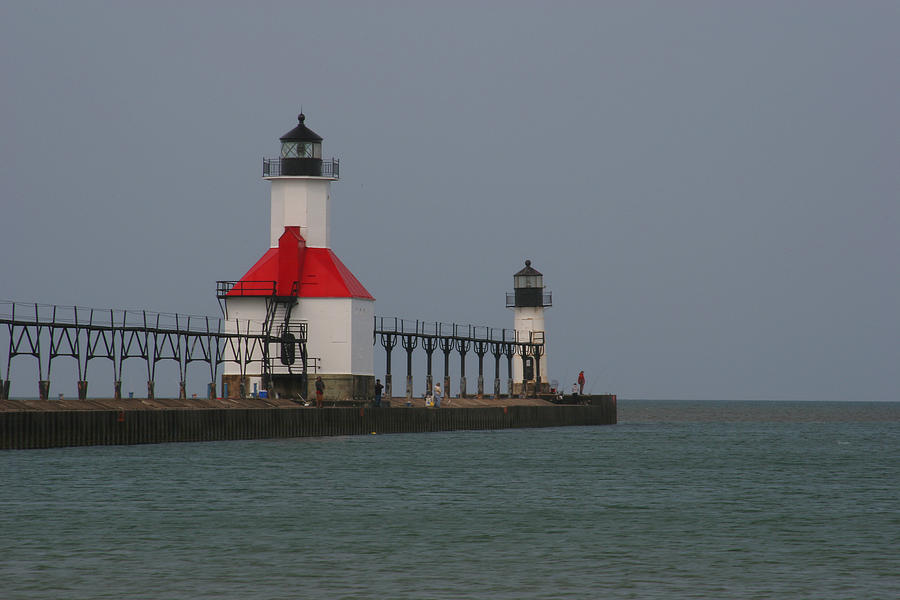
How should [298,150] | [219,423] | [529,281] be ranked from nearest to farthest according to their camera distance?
[219,423] → [298,150] → [529,281]

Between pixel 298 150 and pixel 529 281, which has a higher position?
pixel 298 150

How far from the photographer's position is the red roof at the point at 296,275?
2569 inches

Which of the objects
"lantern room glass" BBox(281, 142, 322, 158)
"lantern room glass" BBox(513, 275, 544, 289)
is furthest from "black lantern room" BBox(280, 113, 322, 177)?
"lantern room glass" BBox(513, 275, 544, 289)

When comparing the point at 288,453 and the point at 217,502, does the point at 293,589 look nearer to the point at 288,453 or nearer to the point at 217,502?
the point at 217,502

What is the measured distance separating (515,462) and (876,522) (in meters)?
19.7

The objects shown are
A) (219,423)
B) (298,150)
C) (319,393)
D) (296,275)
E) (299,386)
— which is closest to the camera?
(219,423)

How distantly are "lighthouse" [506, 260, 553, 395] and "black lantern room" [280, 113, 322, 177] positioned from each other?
26.1 meters

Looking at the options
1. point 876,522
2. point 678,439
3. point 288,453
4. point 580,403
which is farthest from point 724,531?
point 580,403

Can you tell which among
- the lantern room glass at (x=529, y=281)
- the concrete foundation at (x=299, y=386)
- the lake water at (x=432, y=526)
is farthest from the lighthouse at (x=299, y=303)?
the lantern room glass at (x=529, y=281)

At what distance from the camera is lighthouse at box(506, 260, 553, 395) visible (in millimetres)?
90750

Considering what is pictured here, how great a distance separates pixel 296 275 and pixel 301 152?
626cm

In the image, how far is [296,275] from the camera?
2581 inches

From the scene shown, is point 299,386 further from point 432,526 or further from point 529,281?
Answer: point 432,526

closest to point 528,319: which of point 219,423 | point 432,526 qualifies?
point 219,423
